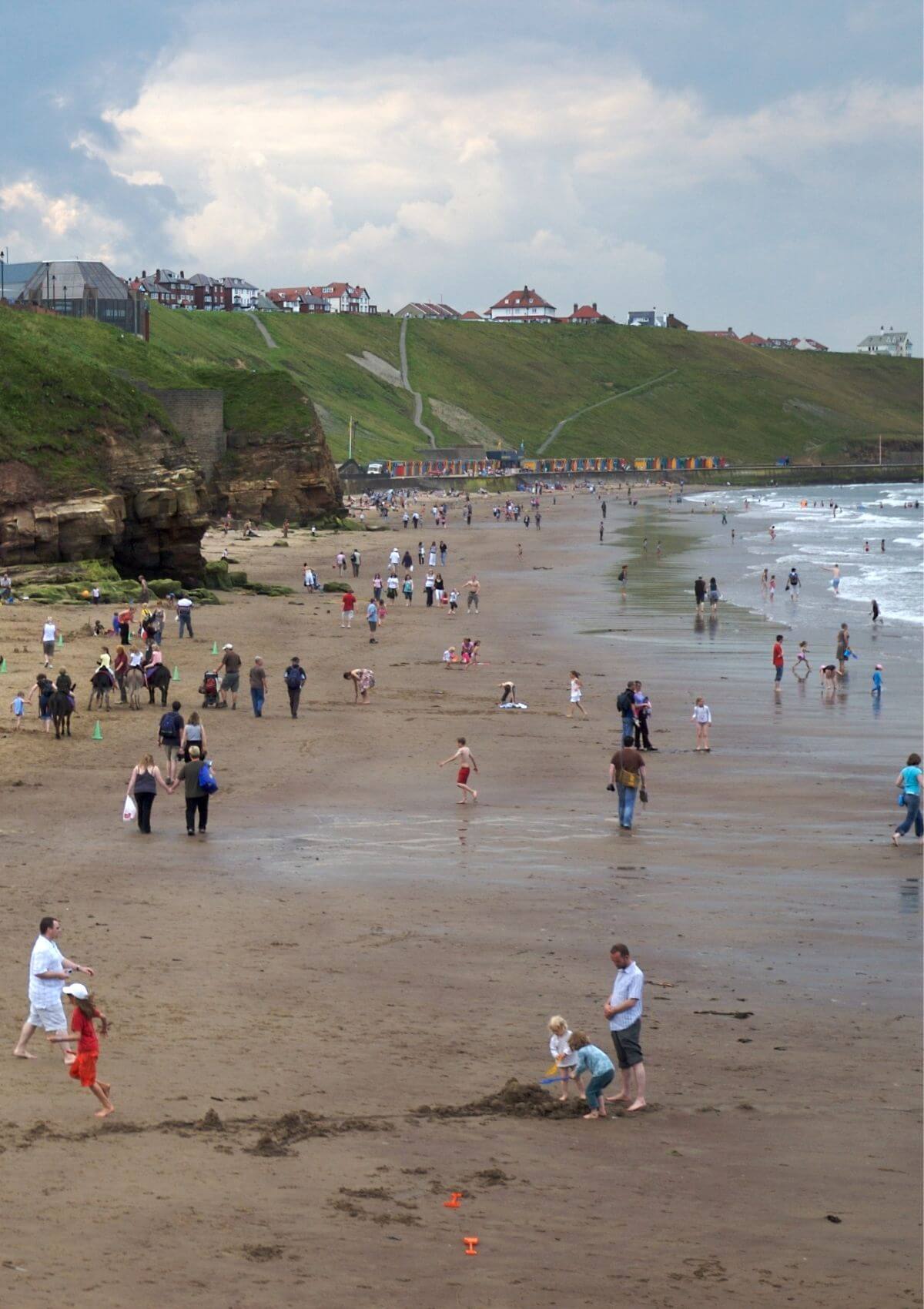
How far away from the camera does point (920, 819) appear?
718 inches

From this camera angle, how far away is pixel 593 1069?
33.8 feet

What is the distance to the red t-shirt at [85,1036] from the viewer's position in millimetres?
9969

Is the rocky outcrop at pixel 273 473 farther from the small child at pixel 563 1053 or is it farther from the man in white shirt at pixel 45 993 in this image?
the small child at pixel 563 1053

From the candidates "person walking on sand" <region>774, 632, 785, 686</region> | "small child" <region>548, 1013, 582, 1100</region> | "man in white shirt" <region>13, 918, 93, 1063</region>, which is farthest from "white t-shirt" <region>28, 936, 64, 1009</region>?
"person walking on sand" <region>774, 632, 785, 686</region>

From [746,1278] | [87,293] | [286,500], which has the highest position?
[87,293]

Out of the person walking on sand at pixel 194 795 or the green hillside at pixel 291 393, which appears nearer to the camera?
the person walking on sand at pixel 194 795

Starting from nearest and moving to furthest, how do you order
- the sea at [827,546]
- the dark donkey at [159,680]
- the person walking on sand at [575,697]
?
the person walking on sand at [575,697], the dark donkey at [159,680], the sea at [827,546]

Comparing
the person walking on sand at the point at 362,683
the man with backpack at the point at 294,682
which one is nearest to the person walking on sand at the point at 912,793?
the man with backpack at the point at 294,682

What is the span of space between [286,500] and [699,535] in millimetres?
22702

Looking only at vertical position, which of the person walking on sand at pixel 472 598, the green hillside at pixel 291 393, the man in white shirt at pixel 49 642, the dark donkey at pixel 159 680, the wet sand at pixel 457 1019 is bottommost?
the wet sand at pixel 457 1019

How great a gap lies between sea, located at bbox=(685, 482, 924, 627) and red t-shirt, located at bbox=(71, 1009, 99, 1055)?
3849cm

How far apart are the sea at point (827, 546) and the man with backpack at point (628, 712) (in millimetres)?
23536

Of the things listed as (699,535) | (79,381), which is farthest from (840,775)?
(699,535)

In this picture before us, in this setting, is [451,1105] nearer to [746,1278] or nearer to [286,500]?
[746,1278]
